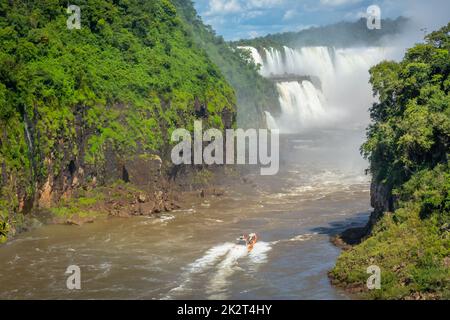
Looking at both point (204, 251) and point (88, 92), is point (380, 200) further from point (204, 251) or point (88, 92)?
point (88, 92)

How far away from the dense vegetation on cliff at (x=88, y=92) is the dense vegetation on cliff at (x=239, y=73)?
40.2ft

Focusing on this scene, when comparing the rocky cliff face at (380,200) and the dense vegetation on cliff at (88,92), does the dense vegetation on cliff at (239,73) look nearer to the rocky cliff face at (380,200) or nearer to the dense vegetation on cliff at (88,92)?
the dense vegetation on cliff at (88,92)

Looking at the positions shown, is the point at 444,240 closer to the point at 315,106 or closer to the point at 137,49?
the point at 137,49

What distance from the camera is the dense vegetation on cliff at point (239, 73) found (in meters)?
74.5

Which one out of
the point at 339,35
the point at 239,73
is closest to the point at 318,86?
the point at 239,73

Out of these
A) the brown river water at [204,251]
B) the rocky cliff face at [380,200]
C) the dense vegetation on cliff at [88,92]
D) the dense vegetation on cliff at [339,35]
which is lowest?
the brown river water at [204,251]

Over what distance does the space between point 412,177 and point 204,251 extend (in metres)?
11.8

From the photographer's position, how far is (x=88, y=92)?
155 ft

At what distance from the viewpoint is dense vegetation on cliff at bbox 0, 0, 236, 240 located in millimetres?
40906

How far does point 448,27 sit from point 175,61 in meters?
26.5

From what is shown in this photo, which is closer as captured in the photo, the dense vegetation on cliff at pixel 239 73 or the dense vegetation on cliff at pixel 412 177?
the dense vegetation on cliff at pixel 412 177

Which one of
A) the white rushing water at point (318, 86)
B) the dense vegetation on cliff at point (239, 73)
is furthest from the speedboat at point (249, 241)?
the white rushing water at point (318, 86)

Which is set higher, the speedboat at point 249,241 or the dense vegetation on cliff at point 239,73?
the dense vegetation on cliff at point 239,73

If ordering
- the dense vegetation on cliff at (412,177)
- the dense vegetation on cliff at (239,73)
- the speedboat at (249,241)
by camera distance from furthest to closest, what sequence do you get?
the dense vegetation on cliff at (239,73) → the speedboat at (249,241) → the dense vegetation on cliff at (412,177)
